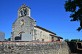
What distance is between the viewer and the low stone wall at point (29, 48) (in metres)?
22.5

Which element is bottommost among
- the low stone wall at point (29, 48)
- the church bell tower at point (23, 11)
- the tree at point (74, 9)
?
the low stone wall at point (29, 48)

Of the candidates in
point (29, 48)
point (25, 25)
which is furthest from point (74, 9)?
point (25, 25)

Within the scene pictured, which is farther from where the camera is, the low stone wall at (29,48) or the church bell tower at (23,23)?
the church bell tower at (23,23)

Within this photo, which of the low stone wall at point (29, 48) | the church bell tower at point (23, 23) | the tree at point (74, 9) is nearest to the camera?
the low stone wall at point (29, 48)

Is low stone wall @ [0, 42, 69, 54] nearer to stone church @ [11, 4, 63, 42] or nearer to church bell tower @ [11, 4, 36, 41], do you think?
stone church @ [11, 4, 63, 42]

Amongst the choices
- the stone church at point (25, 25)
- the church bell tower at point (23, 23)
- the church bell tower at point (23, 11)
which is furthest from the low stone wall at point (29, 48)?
the church bell tower at point (23, 11)

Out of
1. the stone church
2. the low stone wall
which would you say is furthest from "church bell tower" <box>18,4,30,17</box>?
the low stone wall

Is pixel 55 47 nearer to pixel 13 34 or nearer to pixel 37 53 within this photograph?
pixel 37 53

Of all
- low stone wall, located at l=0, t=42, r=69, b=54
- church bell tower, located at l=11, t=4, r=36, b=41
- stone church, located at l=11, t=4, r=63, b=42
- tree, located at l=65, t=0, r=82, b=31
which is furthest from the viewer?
church bell tower, located at l=11, t=4, r=36, b=41

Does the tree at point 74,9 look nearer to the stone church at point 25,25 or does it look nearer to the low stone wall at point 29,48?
the low stone wall at point 29,48

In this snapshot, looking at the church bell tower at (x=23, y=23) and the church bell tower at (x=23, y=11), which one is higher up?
the church bell tower at (x=23, y=11)

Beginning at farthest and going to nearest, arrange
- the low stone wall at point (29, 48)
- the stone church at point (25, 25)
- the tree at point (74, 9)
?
1. the stone church at point (25, 25)
2. the tree at point (74, 9)
3. the low stone wall at point (29, 48)

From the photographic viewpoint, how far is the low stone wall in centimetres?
2255

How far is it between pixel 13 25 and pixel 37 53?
42.7 m
